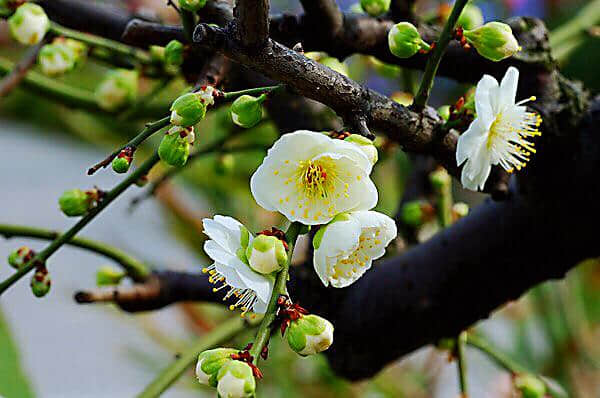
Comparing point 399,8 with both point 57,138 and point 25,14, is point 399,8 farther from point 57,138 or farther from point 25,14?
point 57,138

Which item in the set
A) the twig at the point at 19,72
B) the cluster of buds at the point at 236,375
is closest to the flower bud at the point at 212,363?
the cluster of buds at the point at 236,375

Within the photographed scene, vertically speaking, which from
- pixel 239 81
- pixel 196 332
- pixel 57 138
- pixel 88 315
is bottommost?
pixel 88 315

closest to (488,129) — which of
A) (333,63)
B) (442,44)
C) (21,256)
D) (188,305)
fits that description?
(442,44)

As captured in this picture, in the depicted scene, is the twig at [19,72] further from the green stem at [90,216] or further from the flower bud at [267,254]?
the flower bud at [267,254]

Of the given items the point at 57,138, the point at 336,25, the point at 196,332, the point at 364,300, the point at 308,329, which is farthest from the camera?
the point at 57,138

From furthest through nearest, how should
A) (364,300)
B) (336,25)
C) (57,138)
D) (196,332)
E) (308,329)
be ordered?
(57,138) < (196,332) < (364,300) < (336,25) < (308,329)

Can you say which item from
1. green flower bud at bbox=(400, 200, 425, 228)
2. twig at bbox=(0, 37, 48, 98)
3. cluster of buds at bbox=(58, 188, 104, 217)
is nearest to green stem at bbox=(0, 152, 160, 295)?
cluster of buds at bbox=(58, 188, 104, 217)

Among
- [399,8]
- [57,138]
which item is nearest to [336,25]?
[399,8]

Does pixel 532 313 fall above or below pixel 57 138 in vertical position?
above
